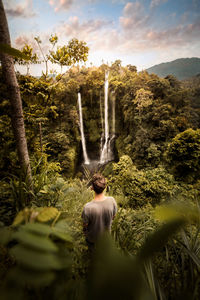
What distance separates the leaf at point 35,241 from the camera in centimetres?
32

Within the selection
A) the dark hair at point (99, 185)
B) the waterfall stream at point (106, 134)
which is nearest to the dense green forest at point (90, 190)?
the waterfall stream at point (106, 134)

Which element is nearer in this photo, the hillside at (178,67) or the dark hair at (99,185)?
the dark hair at (99,185)

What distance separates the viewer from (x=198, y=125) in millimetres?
9773

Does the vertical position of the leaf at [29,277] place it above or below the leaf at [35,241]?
below

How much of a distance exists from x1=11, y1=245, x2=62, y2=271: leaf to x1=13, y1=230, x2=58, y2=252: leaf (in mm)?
13

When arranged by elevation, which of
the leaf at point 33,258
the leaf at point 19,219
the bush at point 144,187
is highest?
the leaf at point 19,219

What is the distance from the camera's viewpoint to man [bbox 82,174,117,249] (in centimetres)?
190

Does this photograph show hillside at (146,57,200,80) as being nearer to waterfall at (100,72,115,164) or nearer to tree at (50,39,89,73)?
waterfall at (100,72,115,164)

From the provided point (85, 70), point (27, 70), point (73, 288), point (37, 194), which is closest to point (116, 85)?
point (85, 70)

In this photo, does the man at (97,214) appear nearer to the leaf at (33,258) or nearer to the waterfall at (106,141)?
the leaf at (33,258)

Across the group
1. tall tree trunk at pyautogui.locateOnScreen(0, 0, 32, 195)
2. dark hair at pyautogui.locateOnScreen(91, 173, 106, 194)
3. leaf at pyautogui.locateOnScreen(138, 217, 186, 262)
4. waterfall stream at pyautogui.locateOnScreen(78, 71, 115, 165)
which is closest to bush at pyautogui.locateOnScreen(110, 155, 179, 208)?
dark hair at pyautogui.locateOnScreen(91, 173, 106, 194)

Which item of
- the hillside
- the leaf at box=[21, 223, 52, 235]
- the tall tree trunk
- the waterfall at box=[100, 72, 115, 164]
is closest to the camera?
the leaf at box=[21, 223, 52, 235]

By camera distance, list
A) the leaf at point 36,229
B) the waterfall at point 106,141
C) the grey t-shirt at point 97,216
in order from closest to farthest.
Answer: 1. the leaf at point 36,229
2. the grey t-shirt at point 97,216
3. the waterfall at point 106,141

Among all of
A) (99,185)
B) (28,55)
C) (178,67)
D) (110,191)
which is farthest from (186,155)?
(178,67)
